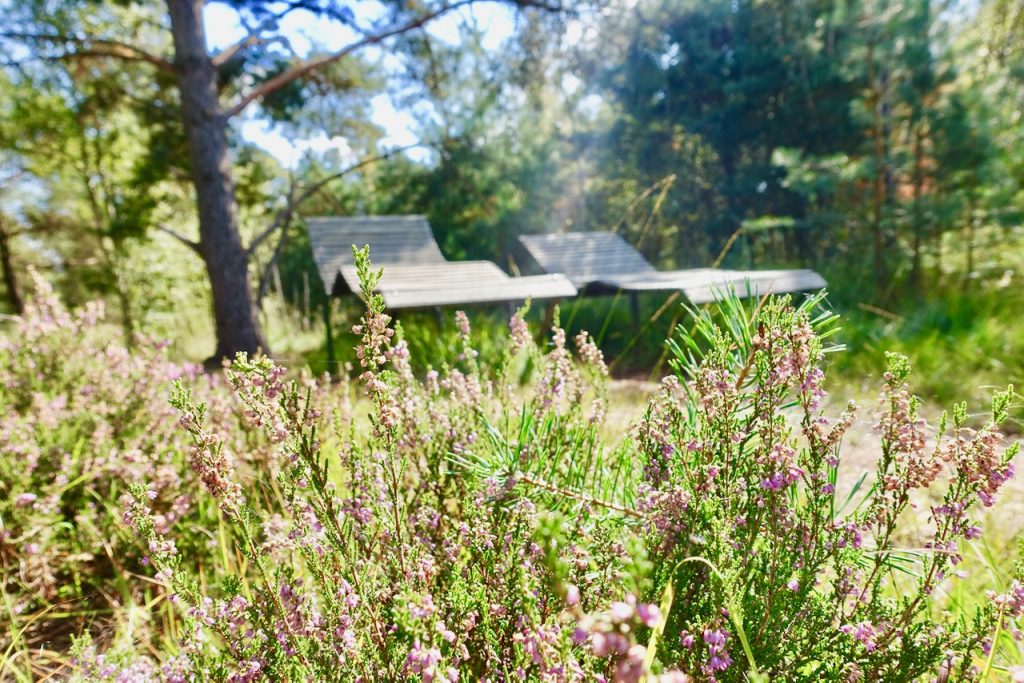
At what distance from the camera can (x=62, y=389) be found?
11.3 ft

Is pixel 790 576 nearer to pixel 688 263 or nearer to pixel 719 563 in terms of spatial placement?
pixel 719 563

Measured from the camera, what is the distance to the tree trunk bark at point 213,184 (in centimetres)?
741

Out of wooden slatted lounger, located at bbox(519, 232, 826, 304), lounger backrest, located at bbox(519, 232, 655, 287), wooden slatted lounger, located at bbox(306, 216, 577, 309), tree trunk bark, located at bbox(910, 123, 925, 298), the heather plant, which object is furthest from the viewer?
lounger backrest, located at bbox(519, 232, 655, 287)

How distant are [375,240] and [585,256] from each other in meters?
3.71

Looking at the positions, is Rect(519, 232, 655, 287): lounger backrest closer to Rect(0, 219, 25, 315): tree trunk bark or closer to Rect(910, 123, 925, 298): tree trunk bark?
Rect(910, 123, 925, 298): tree trunk bark

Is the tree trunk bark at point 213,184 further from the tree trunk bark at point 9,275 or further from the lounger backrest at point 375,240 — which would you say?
the tree trunk bark at point 9,275

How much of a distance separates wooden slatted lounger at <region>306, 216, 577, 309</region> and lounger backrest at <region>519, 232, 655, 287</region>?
788 millimetres

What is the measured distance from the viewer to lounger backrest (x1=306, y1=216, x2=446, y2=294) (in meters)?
9.40

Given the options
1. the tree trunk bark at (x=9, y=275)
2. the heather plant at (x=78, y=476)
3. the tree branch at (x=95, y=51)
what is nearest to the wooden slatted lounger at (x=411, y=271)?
the heather plant at (x=78, y=476)

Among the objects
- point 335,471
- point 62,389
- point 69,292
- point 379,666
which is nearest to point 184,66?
point 62,389

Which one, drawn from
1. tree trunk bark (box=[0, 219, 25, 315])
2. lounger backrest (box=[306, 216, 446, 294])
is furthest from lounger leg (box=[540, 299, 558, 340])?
tree trunk bark (box=[0, 219, 25, 315])

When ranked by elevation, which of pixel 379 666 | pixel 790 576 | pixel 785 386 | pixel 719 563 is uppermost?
pixel 785 386

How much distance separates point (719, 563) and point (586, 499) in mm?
255

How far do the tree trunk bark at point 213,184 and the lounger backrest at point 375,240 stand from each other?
1504mm
